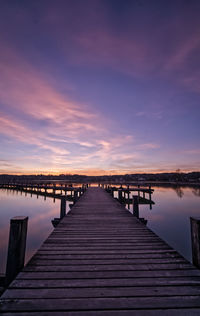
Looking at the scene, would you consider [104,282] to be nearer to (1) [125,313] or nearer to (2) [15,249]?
(1) [125,313]

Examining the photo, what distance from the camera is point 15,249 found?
3.00 meters

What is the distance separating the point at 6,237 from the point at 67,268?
1170 cm

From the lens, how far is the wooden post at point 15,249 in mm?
2916

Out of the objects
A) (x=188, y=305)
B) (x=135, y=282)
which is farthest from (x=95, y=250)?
(x=188, y=305)

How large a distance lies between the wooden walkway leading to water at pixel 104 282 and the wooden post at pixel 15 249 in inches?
7.2

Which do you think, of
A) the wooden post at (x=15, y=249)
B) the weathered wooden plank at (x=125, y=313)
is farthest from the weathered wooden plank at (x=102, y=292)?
the wooden post at (x=15, y=249)

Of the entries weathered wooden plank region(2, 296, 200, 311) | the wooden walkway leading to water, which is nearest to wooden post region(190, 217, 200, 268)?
the wooden walkway leading to water

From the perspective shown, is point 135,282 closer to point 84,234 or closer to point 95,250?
point 95,250

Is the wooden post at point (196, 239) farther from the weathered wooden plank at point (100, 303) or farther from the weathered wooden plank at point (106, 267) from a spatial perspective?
the weathered wooden plank at point (100, 303)

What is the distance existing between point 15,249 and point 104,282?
5.98ft

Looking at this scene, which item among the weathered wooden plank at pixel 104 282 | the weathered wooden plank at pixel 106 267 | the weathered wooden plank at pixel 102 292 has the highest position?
the weathered wooden plank at pixel 102 292

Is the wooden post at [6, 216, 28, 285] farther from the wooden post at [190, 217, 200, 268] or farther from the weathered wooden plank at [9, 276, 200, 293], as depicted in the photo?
the wooden post at [190, 217, 200, 268]

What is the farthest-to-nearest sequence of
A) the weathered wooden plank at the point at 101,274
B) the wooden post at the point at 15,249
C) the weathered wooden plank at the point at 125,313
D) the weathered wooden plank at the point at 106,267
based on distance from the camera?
the weathered wooden plank at the point at 106,267 < the wooden post at the point at 15,249 < the weathered wooden plank at the point at 101,274 < the weathered wooden plank at the point at 125,313

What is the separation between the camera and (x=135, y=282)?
8.70 ft
